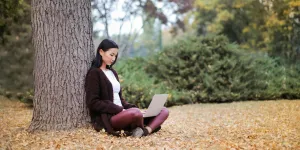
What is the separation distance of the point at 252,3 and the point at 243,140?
12.3 m

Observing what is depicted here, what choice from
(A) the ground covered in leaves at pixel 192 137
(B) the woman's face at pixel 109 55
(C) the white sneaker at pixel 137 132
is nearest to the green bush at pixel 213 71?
(A) the ground covered in leaves at pixel 192 137

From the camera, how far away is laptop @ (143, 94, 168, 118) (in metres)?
4.81

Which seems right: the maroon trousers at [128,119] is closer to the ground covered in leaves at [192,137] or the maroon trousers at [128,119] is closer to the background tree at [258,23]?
the ground covered in leaves at [192,137]

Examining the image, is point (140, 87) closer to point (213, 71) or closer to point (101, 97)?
point (213, 71)

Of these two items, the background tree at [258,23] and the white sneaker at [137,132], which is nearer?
the white sneaker at [137,132]

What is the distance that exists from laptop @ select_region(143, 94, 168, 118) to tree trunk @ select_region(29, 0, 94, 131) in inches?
35.9

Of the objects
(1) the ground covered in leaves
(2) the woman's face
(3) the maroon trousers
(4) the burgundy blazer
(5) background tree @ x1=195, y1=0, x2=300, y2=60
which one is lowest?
(1) the ground covered in leaves

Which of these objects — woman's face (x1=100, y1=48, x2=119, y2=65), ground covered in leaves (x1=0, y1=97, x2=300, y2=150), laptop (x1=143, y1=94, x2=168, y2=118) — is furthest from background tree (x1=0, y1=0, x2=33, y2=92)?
laptop (x1=143, y1=94, x2=168, y2=118)

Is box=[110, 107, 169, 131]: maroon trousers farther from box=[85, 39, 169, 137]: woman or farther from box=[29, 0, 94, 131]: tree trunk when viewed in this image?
box=[29, 0, 94, 131]: tree trunk

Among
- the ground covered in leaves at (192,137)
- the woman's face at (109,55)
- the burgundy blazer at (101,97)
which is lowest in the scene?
the ground covered in leaves at (192,137)

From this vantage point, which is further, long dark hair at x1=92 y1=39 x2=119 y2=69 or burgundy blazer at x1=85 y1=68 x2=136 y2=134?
long dark hair at x1=92 y1=39 x2=119 y2=69

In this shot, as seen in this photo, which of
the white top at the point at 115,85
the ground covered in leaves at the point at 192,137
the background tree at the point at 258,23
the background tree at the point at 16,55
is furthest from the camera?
the background tree at the point at 258,23

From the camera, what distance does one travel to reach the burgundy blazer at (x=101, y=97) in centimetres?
462


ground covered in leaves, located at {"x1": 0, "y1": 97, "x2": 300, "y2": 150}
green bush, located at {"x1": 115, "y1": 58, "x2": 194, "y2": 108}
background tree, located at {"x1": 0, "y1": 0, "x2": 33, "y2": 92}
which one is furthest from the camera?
background tree, located at {"x1": 0, "y1": 0, "x2": 33, "y2": 92}
